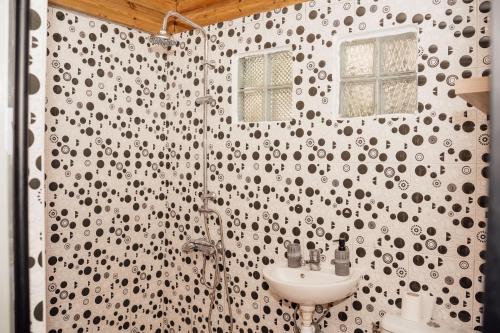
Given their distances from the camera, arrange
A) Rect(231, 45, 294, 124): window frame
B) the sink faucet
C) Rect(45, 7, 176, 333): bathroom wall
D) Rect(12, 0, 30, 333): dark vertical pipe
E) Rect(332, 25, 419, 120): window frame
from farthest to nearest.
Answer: Rect(231, 45, 294, 124): window frame
Rect(45, 7, 176, 333): bathroom wall
the sink faucet
Rect(332, 25, 419, 120): window frame
Rect(12, 0, 30, 333): dark vertical pipe

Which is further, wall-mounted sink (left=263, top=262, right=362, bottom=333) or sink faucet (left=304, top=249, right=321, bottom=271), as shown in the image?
sink faucet (left=304, top=249, right=321, bottom=271)

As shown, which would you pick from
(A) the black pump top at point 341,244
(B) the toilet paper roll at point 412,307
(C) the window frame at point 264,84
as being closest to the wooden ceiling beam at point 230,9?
(C) the window frame at point 264,84

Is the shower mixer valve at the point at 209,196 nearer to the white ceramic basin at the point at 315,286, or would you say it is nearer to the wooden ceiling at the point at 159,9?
the white ceramic basin at the point at 315,286

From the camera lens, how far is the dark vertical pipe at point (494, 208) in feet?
2.39

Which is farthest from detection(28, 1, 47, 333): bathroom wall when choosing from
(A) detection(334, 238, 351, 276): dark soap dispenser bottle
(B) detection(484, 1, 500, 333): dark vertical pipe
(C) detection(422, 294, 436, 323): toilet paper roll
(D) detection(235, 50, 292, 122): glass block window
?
(C) detection(422, 294, 436, 323): toilet paper roll

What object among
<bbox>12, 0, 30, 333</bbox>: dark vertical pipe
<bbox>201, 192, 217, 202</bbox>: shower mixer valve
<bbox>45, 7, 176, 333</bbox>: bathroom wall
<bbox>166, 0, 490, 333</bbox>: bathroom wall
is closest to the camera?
<bbox>12, 0, 30, 333</bbox>: dark vertical pipe

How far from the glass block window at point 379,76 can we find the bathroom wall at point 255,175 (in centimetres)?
7

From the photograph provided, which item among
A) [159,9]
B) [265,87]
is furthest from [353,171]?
[159,9]

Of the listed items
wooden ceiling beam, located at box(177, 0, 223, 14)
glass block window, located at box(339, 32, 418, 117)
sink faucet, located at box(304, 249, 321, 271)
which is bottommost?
sink faucet, located at box(304, 249, 321, 271)

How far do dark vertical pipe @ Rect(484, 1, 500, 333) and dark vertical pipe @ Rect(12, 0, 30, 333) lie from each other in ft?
3.38

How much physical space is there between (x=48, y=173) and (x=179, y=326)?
4.64ft

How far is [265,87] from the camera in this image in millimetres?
2314

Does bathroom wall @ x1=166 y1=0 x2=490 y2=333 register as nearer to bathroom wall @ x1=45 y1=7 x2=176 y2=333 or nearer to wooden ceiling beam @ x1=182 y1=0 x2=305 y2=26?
wooden ceiling beam @ x1=182 y1=0 x2=305 y2=26

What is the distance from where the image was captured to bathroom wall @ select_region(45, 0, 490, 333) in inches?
67.6
